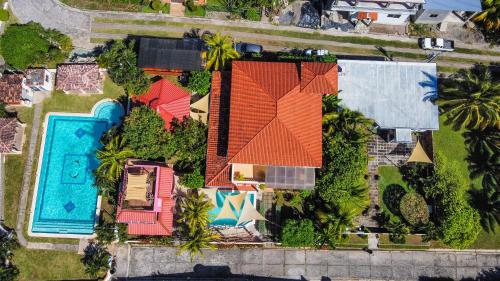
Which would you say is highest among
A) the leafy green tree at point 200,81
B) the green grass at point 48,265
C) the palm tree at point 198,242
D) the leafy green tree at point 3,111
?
the leafy green tree at point 200,81

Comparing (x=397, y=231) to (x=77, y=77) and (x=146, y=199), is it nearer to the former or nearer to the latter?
(x=146, y=199)

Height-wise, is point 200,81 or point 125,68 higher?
point 125,68

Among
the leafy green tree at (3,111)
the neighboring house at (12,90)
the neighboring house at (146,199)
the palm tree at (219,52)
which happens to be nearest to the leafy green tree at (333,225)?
the neighboring house at (146,199)

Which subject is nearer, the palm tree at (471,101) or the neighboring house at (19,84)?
the palm tree at (471,101)

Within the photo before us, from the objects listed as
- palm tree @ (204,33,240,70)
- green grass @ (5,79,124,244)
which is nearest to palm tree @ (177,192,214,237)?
green grass @ (5,79,124,244)

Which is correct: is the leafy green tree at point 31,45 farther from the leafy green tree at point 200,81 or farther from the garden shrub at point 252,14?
the garden shrub at point 252,14

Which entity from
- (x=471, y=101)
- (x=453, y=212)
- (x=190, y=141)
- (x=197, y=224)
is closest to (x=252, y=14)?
(x=190, y=141)

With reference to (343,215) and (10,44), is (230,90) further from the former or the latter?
(10,44)
